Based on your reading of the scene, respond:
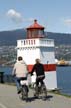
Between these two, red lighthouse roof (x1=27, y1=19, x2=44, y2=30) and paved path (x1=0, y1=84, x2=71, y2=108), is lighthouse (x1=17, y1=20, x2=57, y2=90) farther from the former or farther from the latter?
paved path (x1=0, y1=84, x2=71, y2=108)

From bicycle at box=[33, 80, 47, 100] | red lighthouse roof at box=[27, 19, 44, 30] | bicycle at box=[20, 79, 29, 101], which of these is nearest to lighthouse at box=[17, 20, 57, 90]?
red lighthouse roof at box=[27, 19, 44, 30]

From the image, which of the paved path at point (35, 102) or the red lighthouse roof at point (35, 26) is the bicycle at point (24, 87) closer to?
the paved path at point (35, 102)

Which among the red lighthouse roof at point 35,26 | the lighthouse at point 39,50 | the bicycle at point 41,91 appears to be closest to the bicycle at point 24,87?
the bicycle at point 41,91

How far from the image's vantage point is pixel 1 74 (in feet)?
114

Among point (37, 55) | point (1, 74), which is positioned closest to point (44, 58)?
point (37, 55)

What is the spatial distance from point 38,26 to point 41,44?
159 centimetres

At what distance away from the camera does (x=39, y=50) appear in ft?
122

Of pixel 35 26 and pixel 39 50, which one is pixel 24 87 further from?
pixel 35 26

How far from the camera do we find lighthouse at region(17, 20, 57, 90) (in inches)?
1460

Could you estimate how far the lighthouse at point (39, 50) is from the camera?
37.1 metres

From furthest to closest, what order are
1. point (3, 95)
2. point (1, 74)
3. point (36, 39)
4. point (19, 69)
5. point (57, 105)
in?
point (36, 39)
point (1, 74)
point (3, 95)
point (19, 69)
point (57, 105)

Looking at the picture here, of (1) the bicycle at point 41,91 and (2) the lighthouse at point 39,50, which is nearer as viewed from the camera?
(1) the bicycle at point 41,91

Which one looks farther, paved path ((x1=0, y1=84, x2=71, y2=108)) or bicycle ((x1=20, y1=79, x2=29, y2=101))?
bicycle ((x1=20, y1=79, x2=29, y2=101))

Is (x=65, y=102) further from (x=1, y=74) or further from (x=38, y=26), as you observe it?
(x=38, y=26)
